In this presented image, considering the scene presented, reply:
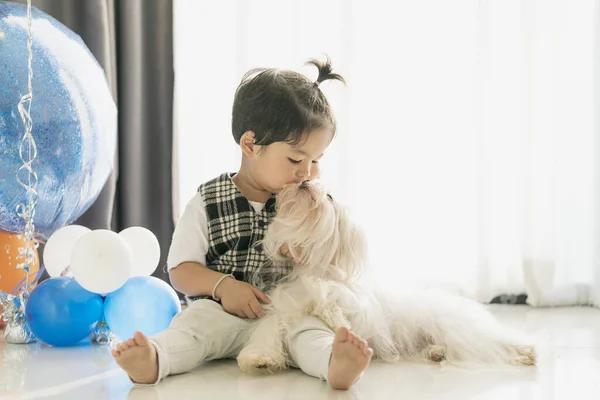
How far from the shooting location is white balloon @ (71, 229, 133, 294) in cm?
184

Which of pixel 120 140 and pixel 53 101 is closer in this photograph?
pixel 53 101

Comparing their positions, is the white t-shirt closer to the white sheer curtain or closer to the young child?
the young child

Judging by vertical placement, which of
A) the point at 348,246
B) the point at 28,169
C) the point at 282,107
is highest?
the point at 282,107

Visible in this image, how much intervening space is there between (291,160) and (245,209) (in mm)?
160

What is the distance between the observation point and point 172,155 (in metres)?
2.97

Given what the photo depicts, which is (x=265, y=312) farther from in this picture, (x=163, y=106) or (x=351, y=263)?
(x=163, y=106)

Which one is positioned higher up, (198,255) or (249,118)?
(249,118)

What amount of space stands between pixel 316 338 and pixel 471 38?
1.69 metres

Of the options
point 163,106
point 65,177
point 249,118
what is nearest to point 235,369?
point 249,118

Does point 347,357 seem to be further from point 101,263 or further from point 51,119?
point 51,119

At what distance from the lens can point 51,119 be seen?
2.08 m

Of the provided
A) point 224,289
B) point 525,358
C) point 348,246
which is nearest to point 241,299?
point 224,289

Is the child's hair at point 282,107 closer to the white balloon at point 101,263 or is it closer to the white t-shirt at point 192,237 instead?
the white t-shirt at point 192,237

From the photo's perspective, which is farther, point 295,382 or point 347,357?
point 295,382
